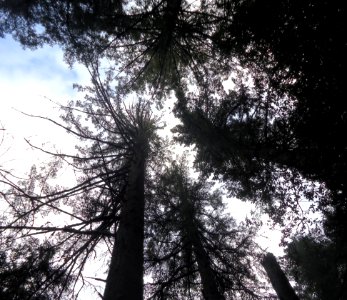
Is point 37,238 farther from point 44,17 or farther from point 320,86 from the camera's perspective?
point 320,86

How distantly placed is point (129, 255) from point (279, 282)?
5.79m

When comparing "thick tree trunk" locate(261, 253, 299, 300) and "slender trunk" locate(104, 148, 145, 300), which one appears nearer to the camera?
"slender trunk" locate(104, 148, 145, 300)

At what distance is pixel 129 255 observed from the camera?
3.90 meters

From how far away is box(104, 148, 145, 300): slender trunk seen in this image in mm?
3451

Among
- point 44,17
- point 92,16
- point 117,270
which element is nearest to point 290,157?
point 117,270

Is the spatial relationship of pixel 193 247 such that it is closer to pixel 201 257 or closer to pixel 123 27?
pixel 201 257

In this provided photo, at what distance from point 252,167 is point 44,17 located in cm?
718

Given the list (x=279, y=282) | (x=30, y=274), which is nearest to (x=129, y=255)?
(x=30, y=274)

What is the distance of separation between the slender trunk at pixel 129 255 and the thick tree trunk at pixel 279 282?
5.16 meters

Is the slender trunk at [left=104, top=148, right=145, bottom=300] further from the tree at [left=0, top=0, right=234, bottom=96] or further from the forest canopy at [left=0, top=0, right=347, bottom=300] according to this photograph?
the tree at [left=0, top=0, right=234, bottom=96]

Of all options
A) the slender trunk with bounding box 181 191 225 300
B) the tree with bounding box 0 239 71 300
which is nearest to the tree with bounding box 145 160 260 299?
the slender trunk with bounding box 181 191 225 300

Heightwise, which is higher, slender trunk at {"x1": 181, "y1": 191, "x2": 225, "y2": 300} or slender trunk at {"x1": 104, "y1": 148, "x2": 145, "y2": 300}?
slender trunk at {"x1": 181, "y1": 191, "x2": 225, "y2": 300}

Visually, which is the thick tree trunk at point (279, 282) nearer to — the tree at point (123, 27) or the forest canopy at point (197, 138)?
the forest canopy at point (197, 138)

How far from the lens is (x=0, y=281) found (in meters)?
4.44
